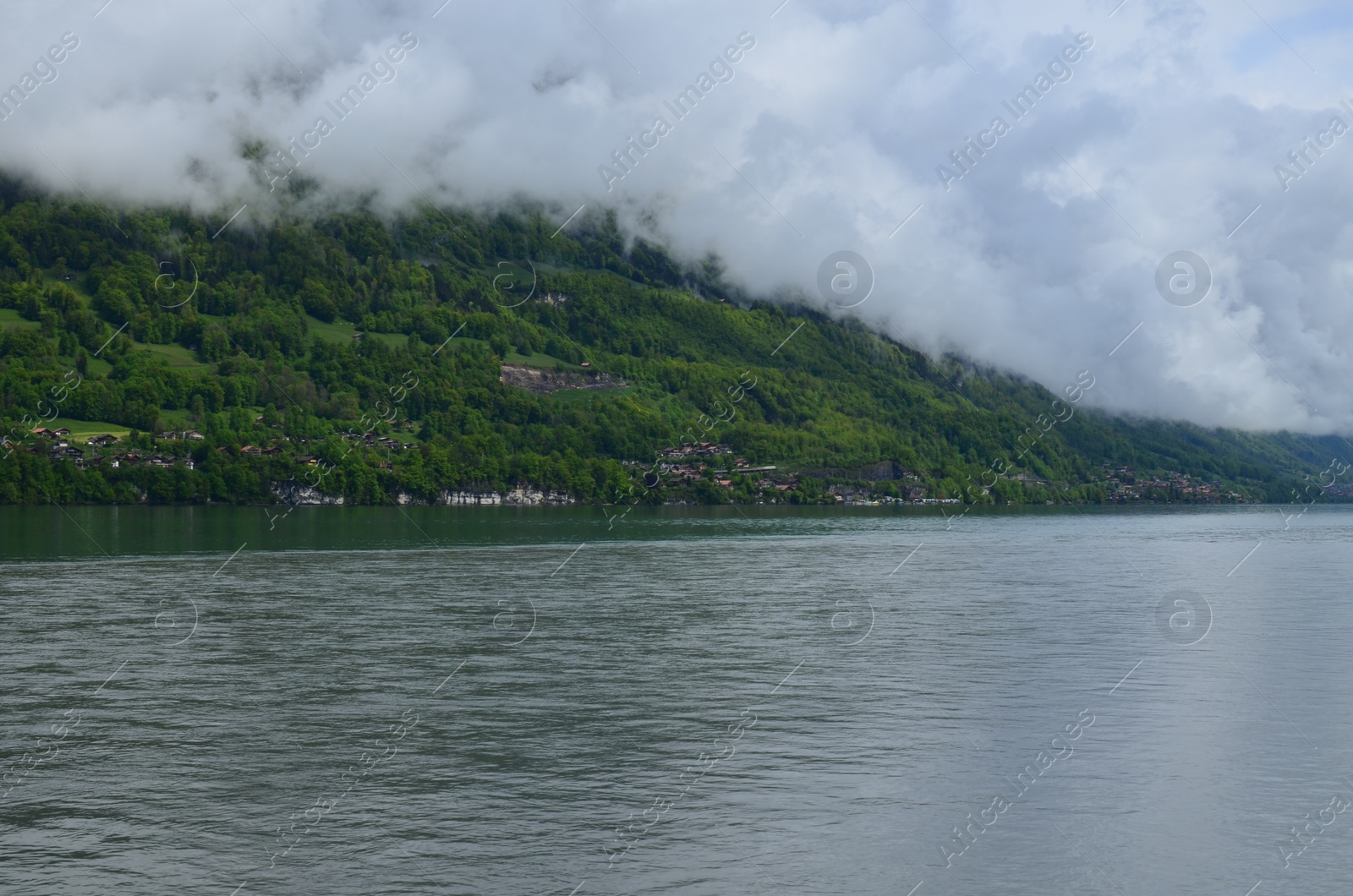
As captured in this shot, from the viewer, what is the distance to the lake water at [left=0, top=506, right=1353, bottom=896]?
65.9 ft

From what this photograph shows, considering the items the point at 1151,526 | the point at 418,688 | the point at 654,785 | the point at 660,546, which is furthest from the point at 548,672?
the point at 1151,526

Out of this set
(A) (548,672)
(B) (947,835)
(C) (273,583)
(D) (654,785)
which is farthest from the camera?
(C) (273,583)

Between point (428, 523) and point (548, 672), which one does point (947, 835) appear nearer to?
point (548, 672)

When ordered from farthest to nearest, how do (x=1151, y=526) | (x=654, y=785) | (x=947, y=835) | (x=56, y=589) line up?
(x=1151, y=526)
(x=56, y=589)
(x=654, y=785)
(x=947, y=835)

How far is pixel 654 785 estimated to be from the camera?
24344 mm

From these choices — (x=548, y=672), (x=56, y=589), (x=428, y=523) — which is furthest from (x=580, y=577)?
(x=428, y=523)

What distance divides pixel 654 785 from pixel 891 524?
144699 mm

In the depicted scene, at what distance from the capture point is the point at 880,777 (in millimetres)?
25062

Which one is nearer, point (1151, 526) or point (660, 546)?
point (660, 546)

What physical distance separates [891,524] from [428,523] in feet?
197

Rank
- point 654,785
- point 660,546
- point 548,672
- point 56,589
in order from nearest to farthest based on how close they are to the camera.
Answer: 1. point 654,785
2. point 548,672
3. point 56,589
4. point 660,546

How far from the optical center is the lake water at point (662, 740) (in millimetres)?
20094

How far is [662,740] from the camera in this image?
28.1 meters

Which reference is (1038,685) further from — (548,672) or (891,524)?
(891,524)
